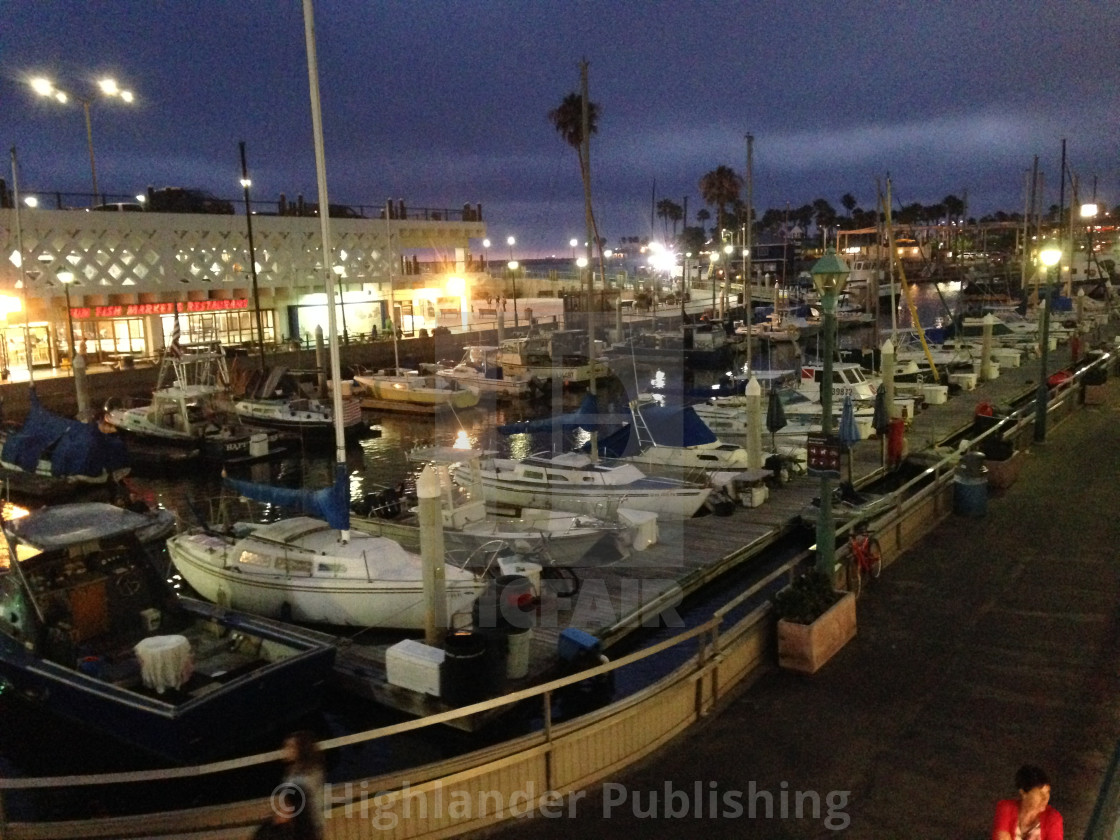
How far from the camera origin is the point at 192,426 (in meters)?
31.3

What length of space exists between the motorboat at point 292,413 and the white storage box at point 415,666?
863 inches

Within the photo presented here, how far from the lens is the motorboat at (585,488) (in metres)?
18.8

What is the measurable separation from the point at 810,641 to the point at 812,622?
240 mm

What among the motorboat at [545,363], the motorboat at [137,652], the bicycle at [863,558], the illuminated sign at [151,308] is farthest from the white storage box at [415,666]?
the illuminated sign at [151,308]

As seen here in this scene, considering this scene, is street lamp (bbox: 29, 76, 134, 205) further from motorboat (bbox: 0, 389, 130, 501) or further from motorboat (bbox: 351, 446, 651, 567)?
A: motorboat (bbox: 351, 446, 651, 567)

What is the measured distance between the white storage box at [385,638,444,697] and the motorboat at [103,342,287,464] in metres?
21.3

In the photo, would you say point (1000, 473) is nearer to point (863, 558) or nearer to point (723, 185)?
point (863, 558)

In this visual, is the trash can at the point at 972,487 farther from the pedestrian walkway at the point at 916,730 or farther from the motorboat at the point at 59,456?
the motorboat at the point at 59,456

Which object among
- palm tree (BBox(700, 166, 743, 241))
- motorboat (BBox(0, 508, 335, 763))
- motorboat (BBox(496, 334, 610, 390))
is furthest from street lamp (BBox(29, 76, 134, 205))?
palm tree (BBox(700, 166, 743, 241))

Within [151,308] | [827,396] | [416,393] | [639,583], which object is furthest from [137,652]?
[151,308]

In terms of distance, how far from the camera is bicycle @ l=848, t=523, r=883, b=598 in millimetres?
11445

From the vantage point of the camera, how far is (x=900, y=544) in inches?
532

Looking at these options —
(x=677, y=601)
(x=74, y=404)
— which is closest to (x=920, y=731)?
(x=677, y=601)

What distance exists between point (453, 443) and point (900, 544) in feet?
75.7
